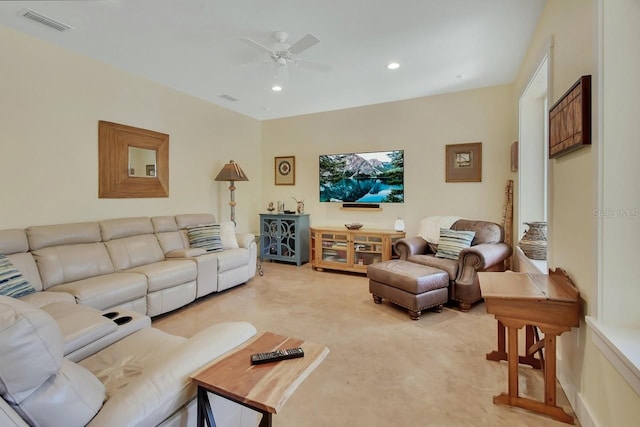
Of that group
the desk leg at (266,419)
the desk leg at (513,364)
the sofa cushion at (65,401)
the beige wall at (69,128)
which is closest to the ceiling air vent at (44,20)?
the beige wall at (69,128)

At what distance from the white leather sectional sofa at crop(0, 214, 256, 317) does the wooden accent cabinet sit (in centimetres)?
127

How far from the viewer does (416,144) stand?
465cm

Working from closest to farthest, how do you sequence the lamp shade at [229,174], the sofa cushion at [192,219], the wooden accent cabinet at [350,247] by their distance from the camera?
the sofa cushion at [192,219] → the wooden accent cabinet at [350,247] → the lamp shade at [229,174]

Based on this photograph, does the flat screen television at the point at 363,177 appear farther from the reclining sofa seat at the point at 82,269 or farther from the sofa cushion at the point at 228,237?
the reclining sofa seat at the point at 82,269

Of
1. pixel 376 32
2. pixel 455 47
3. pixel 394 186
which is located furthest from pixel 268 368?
pixel 394 186

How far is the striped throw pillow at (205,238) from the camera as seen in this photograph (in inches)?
155

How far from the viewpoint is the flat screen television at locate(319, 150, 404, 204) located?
477 centimetres

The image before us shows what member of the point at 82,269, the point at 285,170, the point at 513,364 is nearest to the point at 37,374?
the point at 513,364

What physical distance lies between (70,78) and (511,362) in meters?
4.56

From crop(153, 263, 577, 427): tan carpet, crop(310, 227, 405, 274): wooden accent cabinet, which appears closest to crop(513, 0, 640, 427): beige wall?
crop(153, 263, 577, 427): tan carpet

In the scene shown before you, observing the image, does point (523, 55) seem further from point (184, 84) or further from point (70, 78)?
point (70, 78)

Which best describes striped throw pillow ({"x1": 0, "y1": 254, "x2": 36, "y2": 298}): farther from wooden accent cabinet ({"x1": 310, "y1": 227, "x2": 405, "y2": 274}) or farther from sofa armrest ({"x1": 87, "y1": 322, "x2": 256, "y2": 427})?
wooden accent cabinet ({"x1": 310, "y1": 227, "x2": 405, "y2": 274})

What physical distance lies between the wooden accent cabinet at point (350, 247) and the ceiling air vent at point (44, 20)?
3.71 meters

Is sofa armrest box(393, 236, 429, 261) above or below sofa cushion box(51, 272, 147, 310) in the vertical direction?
above
